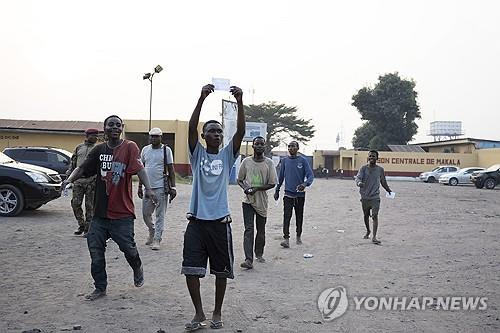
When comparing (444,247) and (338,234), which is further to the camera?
(338,234)

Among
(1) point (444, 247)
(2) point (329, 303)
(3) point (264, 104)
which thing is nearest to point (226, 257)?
(2) point (329, 303)

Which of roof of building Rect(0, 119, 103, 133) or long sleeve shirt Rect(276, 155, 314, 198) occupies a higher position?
roof of building Rect(0, 119, 103, 133)

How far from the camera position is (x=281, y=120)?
61.5m

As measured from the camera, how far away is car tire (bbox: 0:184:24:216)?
11539mm

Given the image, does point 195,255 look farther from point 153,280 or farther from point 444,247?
point 444,247

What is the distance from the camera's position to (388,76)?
62688 millimetres

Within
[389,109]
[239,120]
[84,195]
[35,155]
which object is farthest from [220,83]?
[389,109]

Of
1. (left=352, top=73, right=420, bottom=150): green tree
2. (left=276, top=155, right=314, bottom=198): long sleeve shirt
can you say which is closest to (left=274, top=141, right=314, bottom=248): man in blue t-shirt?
(left=276, top=155, right=314, bottom=198): long sleeve shirt

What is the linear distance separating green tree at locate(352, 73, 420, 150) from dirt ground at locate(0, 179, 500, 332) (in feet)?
169

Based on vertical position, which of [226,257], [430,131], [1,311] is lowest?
[1,311]

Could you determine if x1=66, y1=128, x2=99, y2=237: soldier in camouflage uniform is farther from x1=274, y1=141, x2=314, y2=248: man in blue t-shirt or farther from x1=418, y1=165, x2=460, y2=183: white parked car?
x1=418, y1=165, x2=460, y2=183: white parked car

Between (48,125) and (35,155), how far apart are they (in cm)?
2437

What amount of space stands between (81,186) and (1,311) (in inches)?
167

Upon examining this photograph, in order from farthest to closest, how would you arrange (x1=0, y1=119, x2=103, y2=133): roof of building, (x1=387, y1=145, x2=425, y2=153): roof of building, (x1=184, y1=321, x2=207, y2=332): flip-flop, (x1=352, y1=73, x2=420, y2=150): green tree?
(x1=352, y1=73, x2=420, y2=150): green tree
(x1=387, y1=145, x2=425, y2=153): roof of building
(x1=0, y1=119, x2=103, y2=133): roof of building
(x1=184, y1=321, x2=207, y2=332): flip-flop
